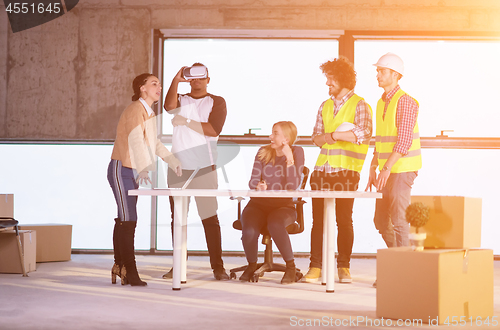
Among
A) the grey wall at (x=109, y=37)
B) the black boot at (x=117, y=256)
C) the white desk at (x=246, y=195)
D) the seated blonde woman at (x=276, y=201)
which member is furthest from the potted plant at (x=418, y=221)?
the grey wall at (x=109, y=37)

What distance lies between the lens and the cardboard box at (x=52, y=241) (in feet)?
17.3

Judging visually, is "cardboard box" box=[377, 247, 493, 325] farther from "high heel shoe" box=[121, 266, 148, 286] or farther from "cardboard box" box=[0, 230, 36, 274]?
"cardboard box" box=[0, 230, 36, 274]

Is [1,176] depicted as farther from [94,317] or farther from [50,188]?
[94,317]

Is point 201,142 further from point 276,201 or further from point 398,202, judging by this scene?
point 398,202

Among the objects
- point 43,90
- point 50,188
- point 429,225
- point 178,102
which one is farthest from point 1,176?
point 429,225

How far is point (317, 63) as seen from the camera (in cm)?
595

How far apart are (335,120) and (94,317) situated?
7.25 ft

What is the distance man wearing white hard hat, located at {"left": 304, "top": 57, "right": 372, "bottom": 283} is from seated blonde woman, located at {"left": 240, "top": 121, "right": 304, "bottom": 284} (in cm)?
17

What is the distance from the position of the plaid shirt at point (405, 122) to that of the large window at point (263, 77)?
1.94 metres

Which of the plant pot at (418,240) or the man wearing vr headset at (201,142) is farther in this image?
the man wearing vr headset at (201,142)

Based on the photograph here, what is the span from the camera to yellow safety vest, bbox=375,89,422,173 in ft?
13.0

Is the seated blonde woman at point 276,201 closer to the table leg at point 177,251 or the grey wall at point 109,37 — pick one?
the table leg at point 177,251

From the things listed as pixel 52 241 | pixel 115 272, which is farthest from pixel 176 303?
pixel 52 241

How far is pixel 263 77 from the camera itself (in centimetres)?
592
